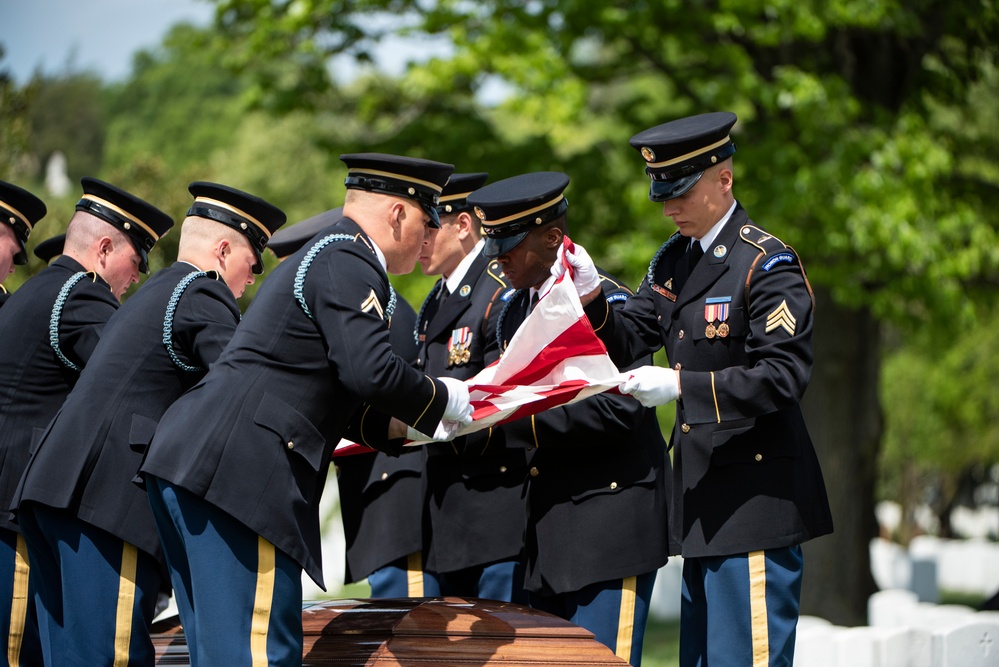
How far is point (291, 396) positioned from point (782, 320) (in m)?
1.48

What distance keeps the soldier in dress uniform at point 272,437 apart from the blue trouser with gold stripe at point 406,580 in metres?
1.34

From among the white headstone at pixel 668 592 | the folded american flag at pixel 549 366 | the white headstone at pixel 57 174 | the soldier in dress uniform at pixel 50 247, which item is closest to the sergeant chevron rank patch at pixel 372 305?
the folded american flag at pixel 549 366

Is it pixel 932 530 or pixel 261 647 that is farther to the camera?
pixel 932 530

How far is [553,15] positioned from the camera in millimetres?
9953

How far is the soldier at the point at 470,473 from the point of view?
15.2ft

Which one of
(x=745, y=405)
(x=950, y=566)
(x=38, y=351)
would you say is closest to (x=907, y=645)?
(x=745, y=405)

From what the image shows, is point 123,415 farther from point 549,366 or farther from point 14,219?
point 14,219

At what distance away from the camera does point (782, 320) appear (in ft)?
12.1

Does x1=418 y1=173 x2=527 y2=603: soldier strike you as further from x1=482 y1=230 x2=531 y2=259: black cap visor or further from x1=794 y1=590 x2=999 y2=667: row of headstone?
x1=794 y1=590 x2=999 y2=667: row of headstone

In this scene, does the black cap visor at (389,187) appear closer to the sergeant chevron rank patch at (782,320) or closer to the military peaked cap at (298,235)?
the sergeant chevron rank patch at (782,320)

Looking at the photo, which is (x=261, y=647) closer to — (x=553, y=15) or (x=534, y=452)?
(x=534, y=452)

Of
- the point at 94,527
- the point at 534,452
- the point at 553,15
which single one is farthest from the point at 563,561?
the point at 553,15

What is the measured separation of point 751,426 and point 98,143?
55.1m

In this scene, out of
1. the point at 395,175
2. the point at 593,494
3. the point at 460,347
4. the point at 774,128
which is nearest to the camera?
the point at 395,175
